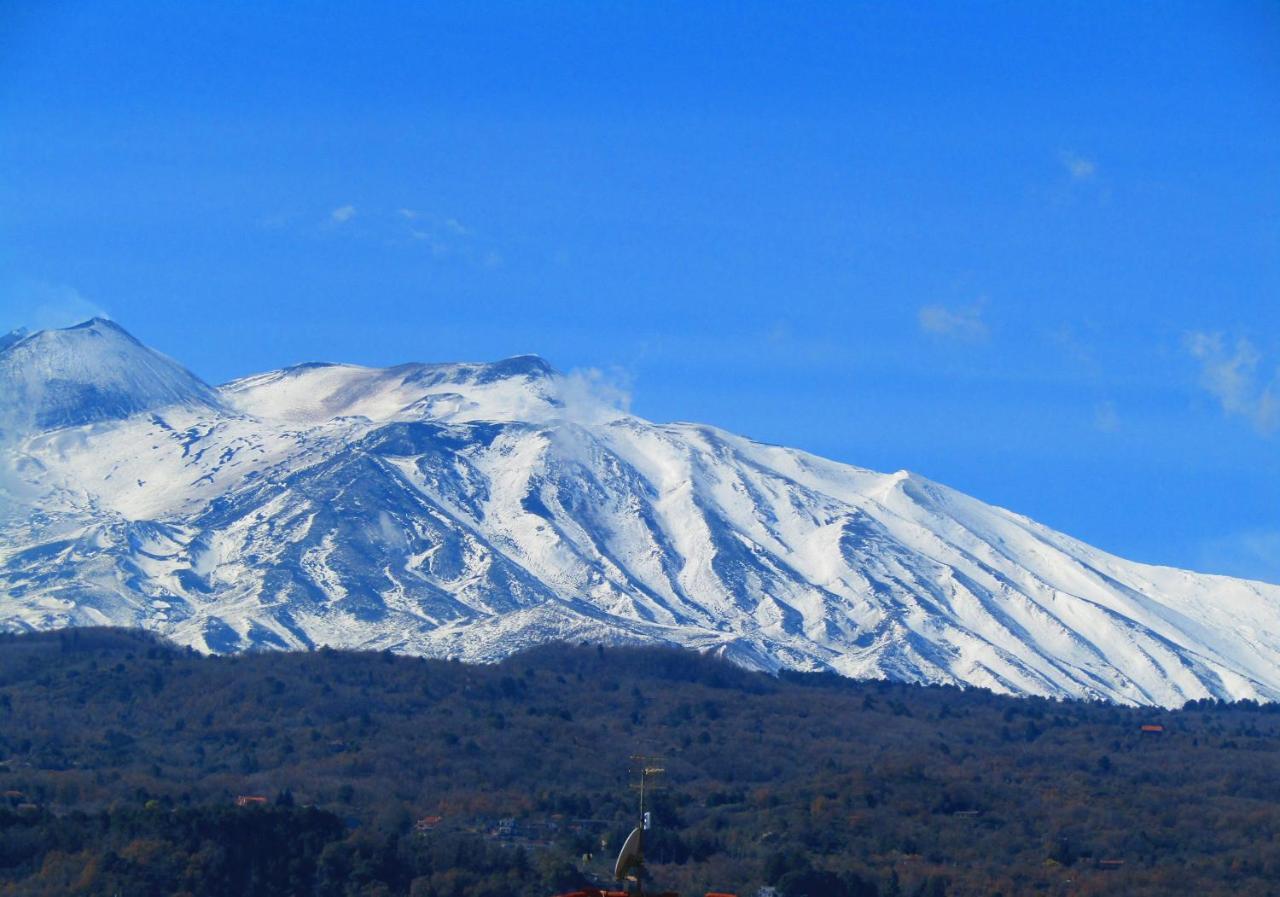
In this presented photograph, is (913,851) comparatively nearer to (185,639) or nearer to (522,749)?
(522,749)

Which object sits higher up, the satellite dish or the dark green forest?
the dark green forest

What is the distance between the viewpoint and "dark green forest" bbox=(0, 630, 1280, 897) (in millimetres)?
94625

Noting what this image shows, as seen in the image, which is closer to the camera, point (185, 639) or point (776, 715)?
point (776, 715)

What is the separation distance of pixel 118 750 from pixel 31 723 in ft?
32.3

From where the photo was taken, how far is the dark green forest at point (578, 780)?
3725 inches

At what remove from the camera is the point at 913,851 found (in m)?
112

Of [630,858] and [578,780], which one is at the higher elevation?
[578,780]

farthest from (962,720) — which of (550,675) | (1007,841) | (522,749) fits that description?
(1007,841)

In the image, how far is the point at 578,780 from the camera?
132 meters

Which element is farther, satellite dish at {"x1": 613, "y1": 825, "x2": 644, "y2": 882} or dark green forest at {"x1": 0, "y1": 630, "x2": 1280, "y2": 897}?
dark green forest at {"x1": 0, "y1": 630, "x2": 1280, "y2": 897}

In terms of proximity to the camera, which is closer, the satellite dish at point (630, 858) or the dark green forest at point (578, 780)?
the satellite dish at point (630, 858)

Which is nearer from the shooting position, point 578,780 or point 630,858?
point 630,858

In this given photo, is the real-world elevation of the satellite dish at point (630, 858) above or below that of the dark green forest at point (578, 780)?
below

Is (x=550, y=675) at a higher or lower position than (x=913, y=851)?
higher
